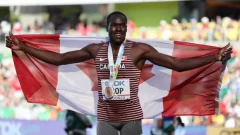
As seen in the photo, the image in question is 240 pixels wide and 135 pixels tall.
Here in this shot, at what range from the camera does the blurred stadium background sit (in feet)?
31.7

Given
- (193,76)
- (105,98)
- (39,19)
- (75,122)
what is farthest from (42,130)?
(39,19)

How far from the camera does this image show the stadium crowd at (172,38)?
37.2 feet

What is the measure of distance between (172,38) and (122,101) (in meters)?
8.72

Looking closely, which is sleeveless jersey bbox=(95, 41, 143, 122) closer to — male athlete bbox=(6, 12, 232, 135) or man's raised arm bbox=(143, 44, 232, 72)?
male athlete bbox=(6, 12, 232, 135)

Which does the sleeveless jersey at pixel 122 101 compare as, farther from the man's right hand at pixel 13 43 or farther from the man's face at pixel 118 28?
the man's right hand at pixel 13 43

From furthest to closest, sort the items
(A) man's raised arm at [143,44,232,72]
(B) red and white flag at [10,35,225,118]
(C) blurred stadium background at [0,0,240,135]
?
1. (C) blurred stadium background at [0,0,240,135]
2. (B) red and white flag at [10,35,225,118]
3. (A) man's raised arm at [143,44,232,72]

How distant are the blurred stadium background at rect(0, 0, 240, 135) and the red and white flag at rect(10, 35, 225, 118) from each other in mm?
1951

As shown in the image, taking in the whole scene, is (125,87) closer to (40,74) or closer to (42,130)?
(40,74)

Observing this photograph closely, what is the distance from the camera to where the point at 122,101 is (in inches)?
203

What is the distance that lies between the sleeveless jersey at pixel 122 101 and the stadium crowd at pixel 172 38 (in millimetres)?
5876

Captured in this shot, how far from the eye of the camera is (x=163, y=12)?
1631cm

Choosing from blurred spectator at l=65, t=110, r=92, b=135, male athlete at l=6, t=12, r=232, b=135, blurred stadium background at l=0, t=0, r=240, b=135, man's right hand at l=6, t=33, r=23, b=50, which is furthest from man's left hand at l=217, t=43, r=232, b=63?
blurred spectator at l=65, t=110, r=92, b=135

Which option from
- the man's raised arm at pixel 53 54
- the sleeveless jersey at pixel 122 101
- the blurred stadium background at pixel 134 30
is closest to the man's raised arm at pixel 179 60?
the sleeveless jersey at pixel 122 101

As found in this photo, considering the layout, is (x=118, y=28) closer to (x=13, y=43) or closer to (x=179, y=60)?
(x=179, y=60)
